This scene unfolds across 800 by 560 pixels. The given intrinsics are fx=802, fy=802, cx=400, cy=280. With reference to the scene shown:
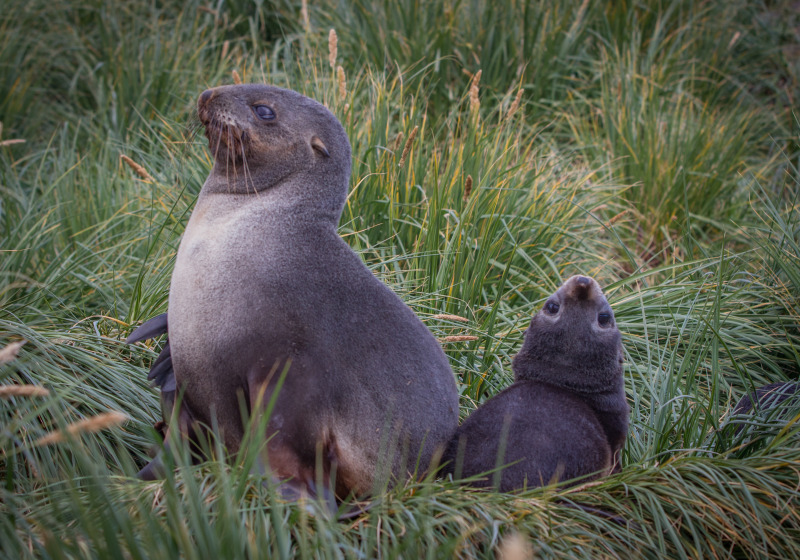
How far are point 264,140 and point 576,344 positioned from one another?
47.8 inches

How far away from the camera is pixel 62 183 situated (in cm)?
505

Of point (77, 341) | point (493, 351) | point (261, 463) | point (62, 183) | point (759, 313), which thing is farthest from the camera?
point (62, 183)

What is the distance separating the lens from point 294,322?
2.28 meters

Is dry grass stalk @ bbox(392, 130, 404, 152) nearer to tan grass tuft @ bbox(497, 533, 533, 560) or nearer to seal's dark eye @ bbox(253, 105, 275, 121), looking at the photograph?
seal's dark eye @ bbox(253, 105, 275, 121)

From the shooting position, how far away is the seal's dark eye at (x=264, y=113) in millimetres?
2570

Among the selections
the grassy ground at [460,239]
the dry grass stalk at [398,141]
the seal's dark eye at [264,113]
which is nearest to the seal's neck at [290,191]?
the seal's dark eye at [264,113]

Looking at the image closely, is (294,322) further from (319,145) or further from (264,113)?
(264,113)

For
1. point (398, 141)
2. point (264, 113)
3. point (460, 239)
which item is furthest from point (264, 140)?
point (398, 141)

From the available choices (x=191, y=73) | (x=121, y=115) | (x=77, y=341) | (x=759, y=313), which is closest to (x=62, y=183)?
(x=121, y=115)

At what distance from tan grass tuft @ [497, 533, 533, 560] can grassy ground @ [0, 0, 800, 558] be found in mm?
16

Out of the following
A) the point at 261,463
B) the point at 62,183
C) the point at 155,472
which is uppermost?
the point at 261,463

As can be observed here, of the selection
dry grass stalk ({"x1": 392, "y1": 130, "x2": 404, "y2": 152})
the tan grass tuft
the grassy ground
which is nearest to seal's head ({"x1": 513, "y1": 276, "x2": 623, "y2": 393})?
the grassy ground

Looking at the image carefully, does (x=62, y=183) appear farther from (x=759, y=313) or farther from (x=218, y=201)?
(x=759, y=313)

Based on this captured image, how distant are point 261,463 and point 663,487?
3.83ft
